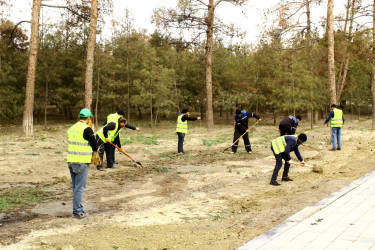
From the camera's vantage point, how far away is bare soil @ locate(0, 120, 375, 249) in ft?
18.1

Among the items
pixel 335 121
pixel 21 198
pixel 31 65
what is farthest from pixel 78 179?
pixel 31 65

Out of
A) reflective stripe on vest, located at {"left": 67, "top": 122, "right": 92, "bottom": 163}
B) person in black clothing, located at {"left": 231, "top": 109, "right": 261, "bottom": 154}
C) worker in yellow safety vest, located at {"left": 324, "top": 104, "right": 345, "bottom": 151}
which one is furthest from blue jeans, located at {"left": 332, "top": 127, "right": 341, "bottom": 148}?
reflective stripe on vest, located at {"left": 67, "top": 122, "right": 92, "bottom": 163}

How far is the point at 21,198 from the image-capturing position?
7.86 m

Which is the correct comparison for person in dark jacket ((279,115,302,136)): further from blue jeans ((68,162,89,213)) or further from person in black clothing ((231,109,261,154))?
blue jeans ((68,162,89,213))

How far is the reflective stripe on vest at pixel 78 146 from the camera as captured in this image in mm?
6465

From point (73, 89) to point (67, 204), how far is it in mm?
25489

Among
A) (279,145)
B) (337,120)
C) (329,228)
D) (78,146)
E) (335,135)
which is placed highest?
(337,120)

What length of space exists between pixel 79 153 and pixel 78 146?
13cm

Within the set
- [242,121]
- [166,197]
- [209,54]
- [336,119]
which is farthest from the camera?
[209,54]

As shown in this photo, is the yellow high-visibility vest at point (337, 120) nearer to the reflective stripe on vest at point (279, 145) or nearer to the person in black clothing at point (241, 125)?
the person in black clothing at point (241, 125)

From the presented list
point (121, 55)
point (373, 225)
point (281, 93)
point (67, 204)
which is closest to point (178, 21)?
point (121, 55)

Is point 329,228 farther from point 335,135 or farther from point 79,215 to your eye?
point 335,135

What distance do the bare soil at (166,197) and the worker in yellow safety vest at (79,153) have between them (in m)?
0.35

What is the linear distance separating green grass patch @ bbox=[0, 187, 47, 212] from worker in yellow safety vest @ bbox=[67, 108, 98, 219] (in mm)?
1506
